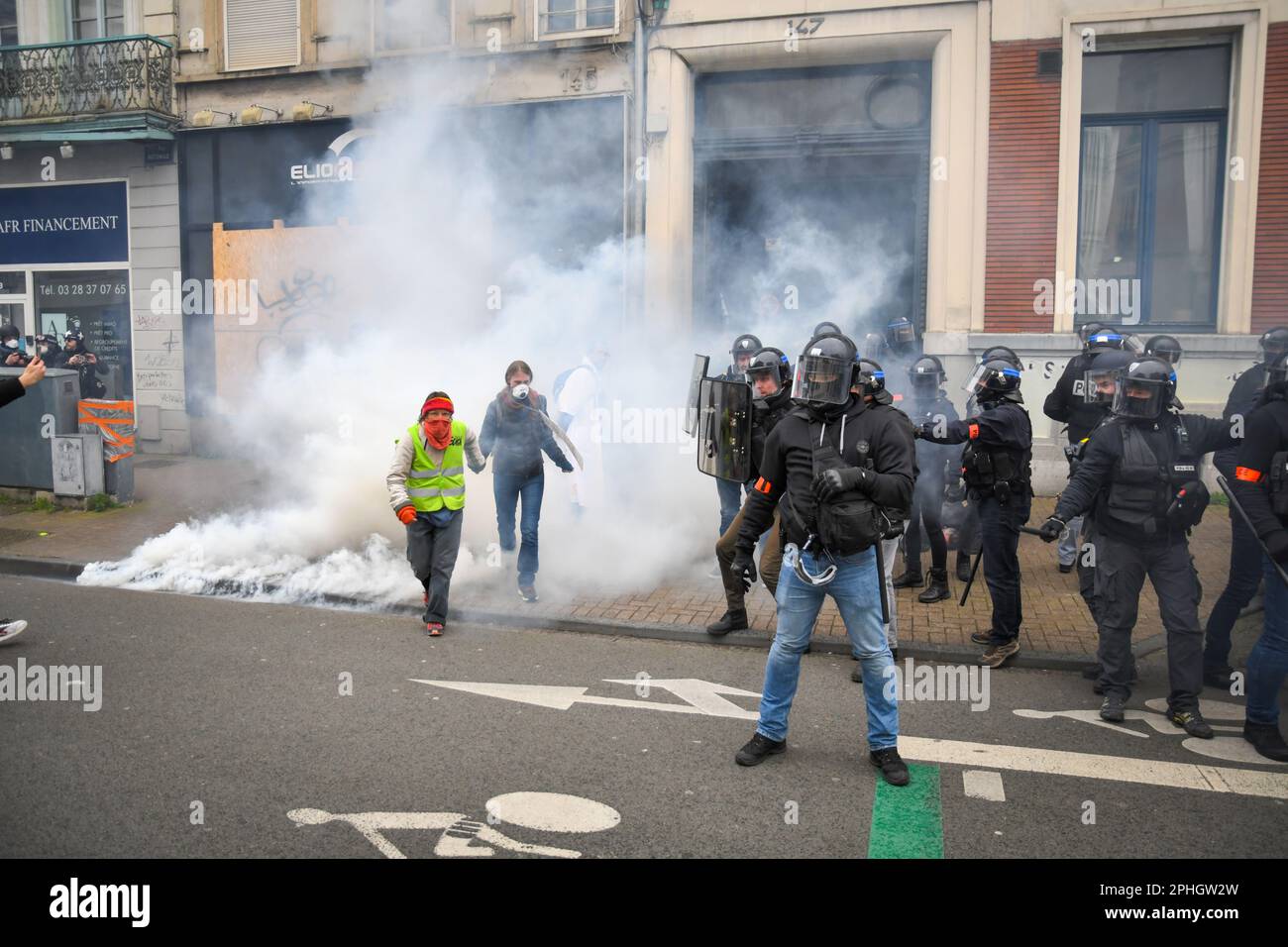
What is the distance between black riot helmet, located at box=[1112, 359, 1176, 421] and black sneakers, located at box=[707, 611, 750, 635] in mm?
2549

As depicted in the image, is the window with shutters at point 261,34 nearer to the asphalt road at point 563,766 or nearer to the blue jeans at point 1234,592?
the asphalt road at point 563,766

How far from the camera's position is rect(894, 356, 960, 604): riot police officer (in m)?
7.11

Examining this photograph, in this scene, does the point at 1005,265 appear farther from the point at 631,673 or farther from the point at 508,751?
the point at 508,751

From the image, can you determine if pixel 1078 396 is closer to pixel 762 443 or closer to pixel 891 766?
pixel 762 443

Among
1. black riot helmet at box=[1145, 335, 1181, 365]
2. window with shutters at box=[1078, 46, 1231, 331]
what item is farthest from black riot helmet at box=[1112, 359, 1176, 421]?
window with shutters at box=[1078, 46, 1231, 331]

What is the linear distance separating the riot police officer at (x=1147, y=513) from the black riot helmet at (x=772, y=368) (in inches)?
69.8

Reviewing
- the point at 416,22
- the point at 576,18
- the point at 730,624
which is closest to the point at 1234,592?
the point at 730,624

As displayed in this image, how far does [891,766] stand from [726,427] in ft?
8.87

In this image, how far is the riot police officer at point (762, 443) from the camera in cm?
594

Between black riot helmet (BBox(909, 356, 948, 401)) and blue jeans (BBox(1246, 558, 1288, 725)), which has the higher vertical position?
black riot helmet (BBox(909, 356, 948, 401))

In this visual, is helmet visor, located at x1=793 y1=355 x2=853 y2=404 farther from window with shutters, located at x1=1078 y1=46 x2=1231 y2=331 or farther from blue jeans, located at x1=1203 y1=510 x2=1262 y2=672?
window with shutters, located at x1=1078 y1=46 x2=1231 y2=331

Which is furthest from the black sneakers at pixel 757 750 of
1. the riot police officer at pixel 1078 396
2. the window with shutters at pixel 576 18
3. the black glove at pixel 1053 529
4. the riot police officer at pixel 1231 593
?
the window with shutters at pixel 576 18

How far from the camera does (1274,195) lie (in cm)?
991
